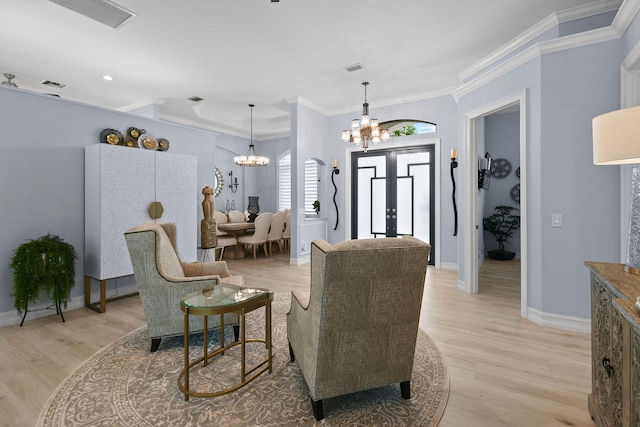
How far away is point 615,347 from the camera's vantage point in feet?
4.60

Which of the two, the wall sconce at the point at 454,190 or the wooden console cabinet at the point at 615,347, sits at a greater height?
the wall sconce at the point at 454,190

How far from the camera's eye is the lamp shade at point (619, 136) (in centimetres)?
138

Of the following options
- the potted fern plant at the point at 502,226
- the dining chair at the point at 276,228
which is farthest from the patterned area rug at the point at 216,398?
the potted fern plant at the point at 502,226

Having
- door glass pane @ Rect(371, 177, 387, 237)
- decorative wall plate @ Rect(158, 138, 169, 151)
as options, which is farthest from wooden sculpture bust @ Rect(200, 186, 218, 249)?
door glass pane @ Rect(371, 177, 387, 237)

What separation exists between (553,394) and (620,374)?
0.89m

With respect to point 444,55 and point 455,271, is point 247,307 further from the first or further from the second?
point 455,271

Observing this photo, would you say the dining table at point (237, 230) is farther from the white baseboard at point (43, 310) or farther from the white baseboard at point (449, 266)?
the white baseboard at point (449, 266)

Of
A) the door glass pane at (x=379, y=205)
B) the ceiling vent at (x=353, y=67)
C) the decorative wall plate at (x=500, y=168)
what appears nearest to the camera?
the ceiling vent at (x=353, y=67)

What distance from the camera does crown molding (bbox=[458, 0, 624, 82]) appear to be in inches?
123

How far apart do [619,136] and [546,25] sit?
2711 millimetres

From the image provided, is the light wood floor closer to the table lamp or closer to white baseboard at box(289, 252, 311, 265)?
the table lamp

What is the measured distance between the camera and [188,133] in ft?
16.2

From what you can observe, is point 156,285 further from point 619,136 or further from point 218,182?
point 218,182

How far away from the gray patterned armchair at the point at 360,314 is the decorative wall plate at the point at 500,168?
6.56 m
